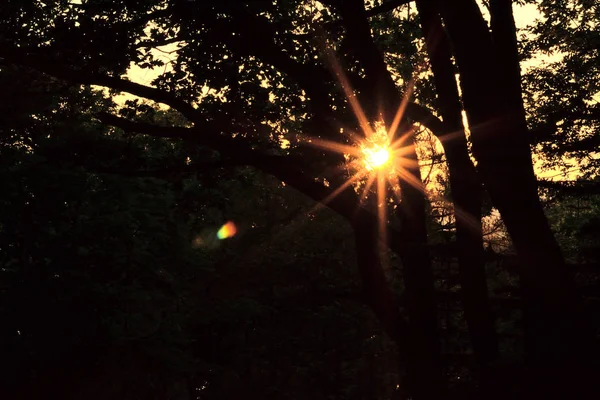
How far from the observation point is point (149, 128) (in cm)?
767

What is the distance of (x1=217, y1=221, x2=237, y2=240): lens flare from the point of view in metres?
37.4

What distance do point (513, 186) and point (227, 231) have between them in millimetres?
33336

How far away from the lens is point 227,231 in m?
38.5

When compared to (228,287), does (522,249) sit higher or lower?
lower

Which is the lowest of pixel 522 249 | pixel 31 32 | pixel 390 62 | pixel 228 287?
pixel 522 249

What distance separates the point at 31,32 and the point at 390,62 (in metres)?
6.99

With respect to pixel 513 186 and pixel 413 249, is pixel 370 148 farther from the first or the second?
pixel 513 186

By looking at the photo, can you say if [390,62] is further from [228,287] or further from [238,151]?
[228,287]

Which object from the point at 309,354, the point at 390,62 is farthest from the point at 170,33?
the point at 309,354

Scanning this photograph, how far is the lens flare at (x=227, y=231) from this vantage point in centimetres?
3738

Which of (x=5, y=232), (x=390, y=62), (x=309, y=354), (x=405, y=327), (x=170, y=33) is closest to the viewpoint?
(x=405, y=327)

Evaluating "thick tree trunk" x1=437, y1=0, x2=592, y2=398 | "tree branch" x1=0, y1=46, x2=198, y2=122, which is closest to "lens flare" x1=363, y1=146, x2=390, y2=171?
"tree branch" x1=0, y1=46, x2=198, y2=122

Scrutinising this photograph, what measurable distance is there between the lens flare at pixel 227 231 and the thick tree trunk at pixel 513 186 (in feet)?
103

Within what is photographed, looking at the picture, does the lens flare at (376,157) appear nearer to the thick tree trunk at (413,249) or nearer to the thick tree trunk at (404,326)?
the thick tree trunk at (413,249)
